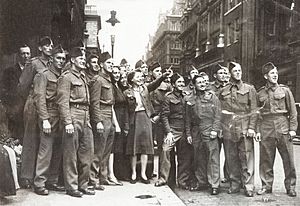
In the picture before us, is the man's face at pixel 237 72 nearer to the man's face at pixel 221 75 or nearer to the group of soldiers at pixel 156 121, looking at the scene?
the group of soldiers at pixel 156 121

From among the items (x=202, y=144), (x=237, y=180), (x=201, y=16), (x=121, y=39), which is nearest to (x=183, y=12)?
(x=201, y=16)

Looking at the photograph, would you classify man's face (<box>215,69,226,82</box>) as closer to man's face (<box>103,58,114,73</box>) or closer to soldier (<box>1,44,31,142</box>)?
man's face (<box>103,58,114,73</box>)

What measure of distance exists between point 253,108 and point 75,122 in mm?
1468

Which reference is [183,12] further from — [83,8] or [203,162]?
[203,162]

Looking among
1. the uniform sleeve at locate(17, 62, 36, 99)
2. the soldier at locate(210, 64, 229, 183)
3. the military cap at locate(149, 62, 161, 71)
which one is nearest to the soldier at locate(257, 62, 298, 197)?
the soldier at locate(210, 64, 229, 183)

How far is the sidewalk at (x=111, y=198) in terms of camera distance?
333 cm

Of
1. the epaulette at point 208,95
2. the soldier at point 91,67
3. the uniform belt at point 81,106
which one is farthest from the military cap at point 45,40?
the epaulette at point 208,95

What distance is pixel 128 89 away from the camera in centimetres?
409

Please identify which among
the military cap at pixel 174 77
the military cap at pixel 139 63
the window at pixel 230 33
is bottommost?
the military cap at pixel 174 77

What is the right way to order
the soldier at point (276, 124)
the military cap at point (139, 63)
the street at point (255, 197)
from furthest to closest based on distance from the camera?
the military cap at point (139, 63), the soldier at point (276, 124), the street at point (255, 197)

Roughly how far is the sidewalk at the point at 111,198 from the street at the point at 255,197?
242 millimetres

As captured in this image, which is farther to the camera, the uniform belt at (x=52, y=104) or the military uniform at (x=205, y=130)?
the military uniform at (x=205, y=130)

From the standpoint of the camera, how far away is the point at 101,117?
3.83 meters

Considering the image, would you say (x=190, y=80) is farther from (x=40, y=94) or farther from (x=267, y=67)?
(x=40, y=94)
